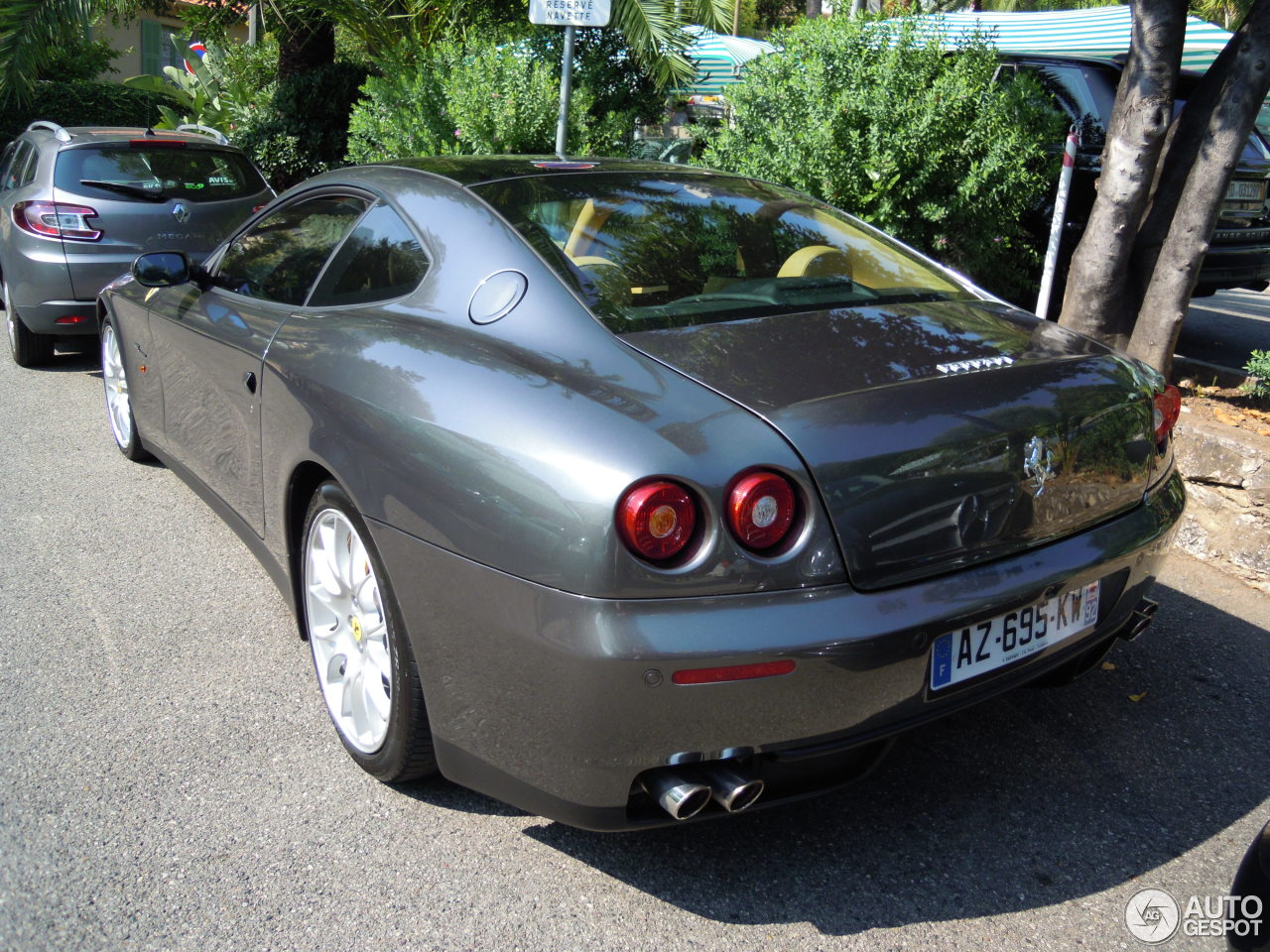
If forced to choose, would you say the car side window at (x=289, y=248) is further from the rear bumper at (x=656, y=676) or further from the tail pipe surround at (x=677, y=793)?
the tail pipe surround at (x=677, y=793)

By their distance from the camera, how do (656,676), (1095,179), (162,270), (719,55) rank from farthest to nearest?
(719,55), (1095,179), (162,270), (656,676)

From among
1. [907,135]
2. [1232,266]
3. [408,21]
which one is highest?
[408,21]

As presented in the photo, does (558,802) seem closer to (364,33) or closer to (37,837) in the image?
(37,837)

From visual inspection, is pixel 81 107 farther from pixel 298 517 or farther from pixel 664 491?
pixel 664 491

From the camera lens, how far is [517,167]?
325cm

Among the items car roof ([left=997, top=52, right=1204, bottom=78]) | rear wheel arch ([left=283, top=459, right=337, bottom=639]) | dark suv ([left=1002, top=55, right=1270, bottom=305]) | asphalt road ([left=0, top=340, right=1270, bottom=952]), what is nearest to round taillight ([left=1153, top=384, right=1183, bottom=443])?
asphalt road ([left=0, top=340, right=1270, bottom=952])

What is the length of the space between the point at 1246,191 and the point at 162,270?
6.98 m

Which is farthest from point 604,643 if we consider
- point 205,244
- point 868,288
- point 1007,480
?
point 205,244

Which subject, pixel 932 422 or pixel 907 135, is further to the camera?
pixel 907 135

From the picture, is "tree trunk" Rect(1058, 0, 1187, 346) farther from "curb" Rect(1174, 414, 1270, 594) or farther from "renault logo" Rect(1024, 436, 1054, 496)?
"renault logo" Rect(1024, 436, 1054, 496)

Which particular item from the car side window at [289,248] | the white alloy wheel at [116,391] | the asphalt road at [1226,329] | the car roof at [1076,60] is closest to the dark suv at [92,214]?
the white alloy wheel at [116,391]

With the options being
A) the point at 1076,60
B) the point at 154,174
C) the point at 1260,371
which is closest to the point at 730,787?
the point at 1260,371

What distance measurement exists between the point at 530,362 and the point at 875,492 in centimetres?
79

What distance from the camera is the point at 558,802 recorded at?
2.17 metres
